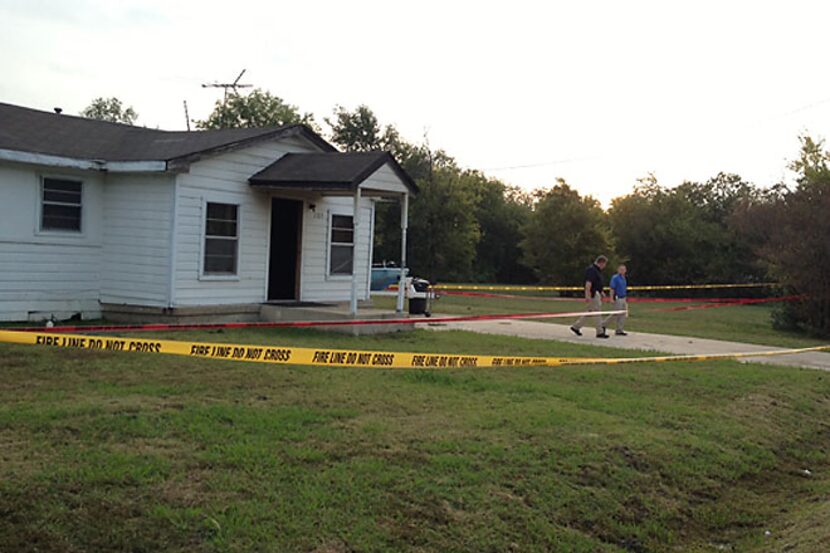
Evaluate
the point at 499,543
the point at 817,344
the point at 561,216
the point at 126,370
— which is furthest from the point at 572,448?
the point at 561,216

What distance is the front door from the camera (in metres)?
17.0

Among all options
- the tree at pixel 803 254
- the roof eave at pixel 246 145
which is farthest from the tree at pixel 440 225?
the roof eave at pixel 246 145

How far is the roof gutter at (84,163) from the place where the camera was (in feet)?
44.8

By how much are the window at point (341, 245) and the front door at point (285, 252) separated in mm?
882

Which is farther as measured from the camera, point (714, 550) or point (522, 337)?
point (522, 337)

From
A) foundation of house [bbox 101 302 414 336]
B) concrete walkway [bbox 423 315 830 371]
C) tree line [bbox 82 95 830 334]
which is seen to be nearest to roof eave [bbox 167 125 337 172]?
foundation of house [bbox 101 302 414 336]

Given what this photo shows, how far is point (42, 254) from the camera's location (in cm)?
1443

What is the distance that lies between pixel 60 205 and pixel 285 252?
438 cm

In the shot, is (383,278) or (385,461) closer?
(385,461)

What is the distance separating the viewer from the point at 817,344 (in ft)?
66.4

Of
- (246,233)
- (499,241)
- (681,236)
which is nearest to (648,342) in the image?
(246,233)

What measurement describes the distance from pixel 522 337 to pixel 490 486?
405 inches

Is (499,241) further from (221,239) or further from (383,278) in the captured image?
(221,239)

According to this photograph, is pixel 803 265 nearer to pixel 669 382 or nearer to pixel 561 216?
pixel 669 382
